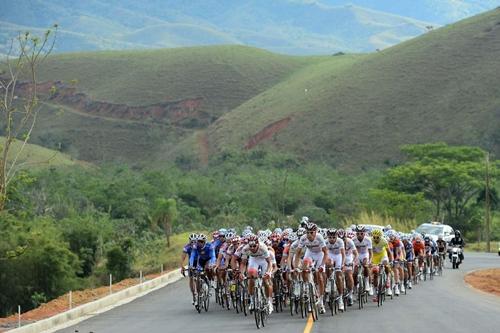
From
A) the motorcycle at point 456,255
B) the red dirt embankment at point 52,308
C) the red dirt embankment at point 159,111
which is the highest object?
the red dirt embankment at point 159,111

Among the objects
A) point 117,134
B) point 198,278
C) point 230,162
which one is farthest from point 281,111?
point 198,278

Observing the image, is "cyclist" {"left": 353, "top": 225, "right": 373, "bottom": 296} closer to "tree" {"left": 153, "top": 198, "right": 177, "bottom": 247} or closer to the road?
the road

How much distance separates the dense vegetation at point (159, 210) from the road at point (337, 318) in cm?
1539

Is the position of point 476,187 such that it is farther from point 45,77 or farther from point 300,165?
point 45,77

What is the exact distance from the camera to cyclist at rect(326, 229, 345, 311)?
22.0m

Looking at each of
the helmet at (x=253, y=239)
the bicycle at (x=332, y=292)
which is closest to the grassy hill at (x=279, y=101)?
the bicycle at (x=332, y=292)

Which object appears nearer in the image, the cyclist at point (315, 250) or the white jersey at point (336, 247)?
the cyclist at point (315, 250)

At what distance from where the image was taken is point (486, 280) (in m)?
36.0

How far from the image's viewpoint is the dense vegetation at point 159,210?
43469 mm

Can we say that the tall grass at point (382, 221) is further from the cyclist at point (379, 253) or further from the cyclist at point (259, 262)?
the cyclist at point (259, 262)

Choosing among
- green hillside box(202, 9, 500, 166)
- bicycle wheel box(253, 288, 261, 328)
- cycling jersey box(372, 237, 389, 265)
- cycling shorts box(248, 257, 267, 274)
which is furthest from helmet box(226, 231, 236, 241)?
green hillside box(202, 9, 500, 166)

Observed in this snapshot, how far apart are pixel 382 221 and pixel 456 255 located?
2522cm

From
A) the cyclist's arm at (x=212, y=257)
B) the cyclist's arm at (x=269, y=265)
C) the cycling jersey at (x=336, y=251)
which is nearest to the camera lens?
the cyclist's arm at (x=269, y=265)

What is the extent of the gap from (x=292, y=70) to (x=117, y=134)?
37210 mm
